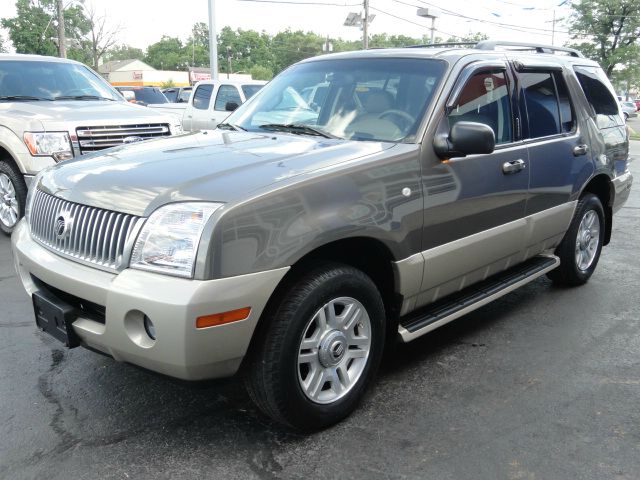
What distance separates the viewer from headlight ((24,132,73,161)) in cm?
631

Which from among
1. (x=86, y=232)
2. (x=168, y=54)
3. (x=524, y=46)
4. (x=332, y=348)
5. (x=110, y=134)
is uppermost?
(x=168, y=54)

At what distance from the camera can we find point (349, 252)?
3148 millimetres

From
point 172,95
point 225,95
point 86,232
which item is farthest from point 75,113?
point 172,95

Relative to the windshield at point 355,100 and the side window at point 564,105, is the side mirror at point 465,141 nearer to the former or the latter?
the windshield at point 355,100

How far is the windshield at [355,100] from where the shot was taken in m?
3.56

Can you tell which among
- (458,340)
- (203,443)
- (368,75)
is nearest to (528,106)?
(368,75)

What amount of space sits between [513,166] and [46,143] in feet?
15.5

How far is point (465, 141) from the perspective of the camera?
10.7 feet

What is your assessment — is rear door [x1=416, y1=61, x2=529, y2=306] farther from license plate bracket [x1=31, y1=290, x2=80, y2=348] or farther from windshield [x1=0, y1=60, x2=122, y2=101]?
windshield [x1=0, y1=60, x2=122, y2=101]

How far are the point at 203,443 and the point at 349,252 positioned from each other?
116cm

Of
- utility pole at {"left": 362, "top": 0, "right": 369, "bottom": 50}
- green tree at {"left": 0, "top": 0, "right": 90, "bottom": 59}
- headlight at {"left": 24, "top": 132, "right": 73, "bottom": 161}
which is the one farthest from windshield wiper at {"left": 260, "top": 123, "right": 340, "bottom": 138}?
green tree at {"left": 0, "top": 0, "right": 90, "bottom": 59}

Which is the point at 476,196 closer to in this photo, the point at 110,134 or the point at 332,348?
the point at 332,348

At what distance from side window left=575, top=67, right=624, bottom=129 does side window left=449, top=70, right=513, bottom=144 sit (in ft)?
4.25

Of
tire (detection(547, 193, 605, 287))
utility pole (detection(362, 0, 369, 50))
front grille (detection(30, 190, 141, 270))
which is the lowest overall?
tire (detection(547, 193, 605, 287))
